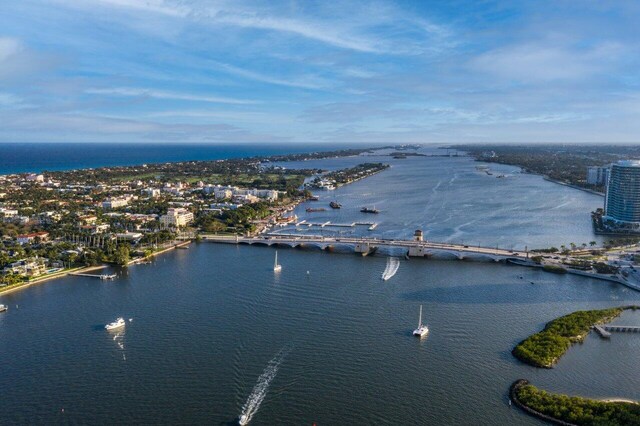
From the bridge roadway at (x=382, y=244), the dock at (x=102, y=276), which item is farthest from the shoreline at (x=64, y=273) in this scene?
the bridge roadway at (x=382, y=244)

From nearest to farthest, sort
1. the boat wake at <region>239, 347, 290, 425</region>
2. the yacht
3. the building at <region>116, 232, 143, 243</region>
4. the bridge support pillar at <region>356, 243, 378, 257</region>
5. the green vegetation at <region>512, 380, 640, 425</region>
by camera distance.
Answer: the green vegetation at <region>512, 380, 640, 425</region> < the boat wake at <region>239, 347, 290, 425</region> < the bridge support pillar at <region>356, 243, 378, 257</region> < the building at <region>116, 232, 143, 243</region> < the yacht

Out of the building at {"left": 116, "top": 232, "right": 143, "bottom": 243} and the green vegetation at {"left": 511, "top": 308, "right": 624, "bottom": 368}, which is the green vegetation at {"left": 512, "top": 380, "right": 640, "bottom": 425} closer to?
the green vegetation at {"left": 511, "top": 308, "right": 624, "bottom": 368}

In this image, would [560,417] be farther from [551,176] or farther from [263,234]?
[551,176]

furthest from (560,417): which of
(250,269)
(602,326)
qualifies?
(250,269)

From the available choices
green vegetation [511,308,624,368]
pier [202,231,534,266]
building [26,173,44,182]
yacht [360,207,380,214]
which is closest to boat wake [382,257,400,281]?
pier [202,231,534,266]

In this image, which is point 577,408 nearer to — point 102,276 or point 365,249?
point 365,249

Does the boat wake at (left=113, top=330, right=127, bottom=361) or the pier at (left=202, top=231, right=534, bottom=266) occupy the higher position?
the pier at (left=202, top=231, right=534, bottom=266)
